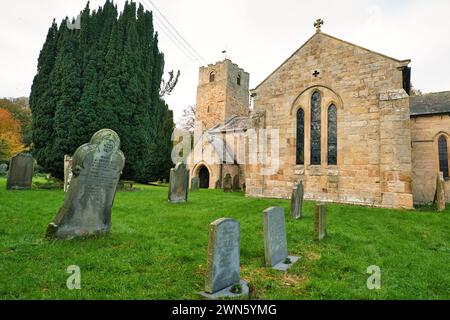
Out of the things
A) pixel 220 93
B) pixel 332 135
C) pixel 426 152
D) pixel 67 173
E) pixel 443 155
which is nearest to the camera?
pixel 67 173

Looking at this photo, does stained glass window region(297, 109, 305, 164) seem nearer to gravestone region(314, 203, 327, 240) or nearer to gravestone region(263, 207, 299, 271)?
gravestone region(314, 203, 327, 240)

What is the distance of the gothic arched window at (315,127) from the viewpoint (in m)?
13.0

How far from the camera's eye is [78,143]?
554 inches

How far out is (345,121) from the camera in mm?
12289

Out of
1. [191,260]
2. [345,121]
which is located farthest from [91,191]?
[345,121]

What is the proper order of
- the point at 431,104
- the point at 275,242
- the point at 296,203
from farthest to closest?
the point at 431,104, the point at 296,203, the point at 275,242

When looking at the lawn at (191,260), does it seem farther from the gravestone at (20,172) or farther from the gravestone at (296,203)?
the gravestone at (20,172)

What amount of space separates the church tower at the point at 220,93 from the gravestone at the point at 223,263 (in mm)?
27349

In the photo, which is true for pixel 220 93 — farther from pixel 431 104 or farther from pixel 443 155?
pixel 443 155

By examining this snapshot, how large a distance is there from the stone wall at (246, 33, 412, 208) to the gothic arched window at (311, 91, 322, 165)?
243 mm

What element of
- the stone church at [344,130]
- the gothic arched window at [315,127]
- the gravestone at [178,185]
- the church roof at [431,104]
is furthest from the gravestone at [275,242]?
the church roof at [431,104]

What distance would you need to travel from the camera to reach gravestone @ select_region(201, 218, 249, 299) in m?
3.33

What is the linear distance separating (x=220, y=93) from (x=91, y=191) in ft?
89.2
